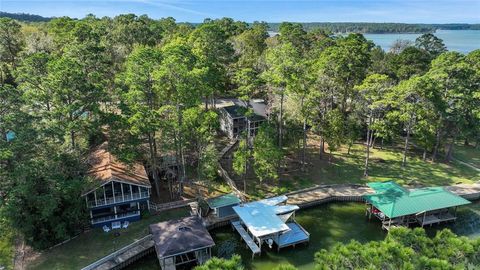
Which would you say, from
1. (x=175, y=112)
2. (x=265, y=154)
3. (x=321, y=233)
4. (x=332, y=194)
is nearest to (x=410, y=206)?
(x=332, y=194)

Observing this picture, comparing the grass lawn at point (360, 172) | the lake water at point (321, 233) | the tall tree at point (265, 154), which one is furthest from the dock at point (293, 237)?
the tall tree at point (265, 154)

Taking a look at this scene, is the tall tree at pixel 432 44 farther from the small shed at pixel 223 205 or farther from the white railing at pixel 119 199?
the white railing at pixel 119 199

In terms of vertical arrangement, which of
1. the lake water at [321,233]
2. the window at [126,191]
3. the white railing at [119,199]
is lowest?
the lake water at [321,233]

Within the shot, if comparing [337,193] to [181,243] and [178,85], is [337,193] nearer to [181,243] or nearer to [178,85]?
[181,243]

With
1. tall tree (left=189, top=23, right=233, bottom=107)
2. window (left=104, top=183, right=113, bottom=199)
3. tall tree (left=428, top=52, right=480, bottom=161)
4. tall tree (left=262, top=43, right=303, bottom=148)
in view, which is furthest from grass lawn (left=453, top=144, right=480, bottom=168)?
window (left=104, top=183, right=113, bottom=199)

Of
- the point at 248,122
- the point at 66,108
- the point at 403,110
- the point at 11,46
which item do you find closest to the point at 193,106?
the point at 66,108

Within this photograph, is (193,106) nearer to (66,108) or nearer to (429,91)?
(66,108)
